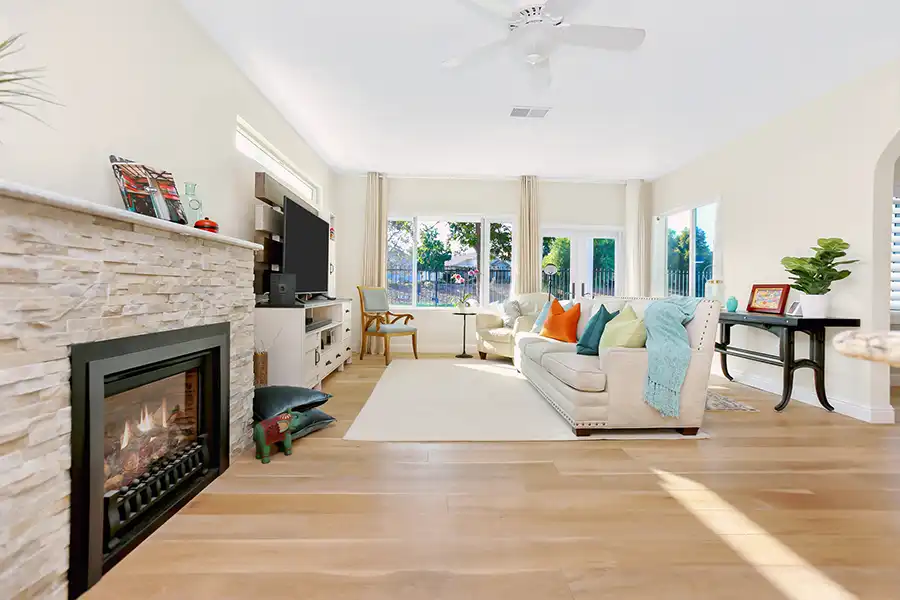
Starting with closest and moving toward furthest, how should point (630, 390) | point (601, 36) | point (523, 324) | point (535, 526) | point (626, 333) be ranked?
point (535, 526) → point (601, 36) → point (630, 390) → point (626, 333) → point (523, 324)

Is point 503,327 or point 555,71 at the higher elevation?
point 555,71

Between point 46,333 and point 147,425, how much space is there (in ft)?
2.46

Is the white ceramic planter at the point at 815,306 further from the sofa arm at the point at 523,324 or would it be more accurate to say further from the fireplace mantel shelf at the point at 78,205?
the fireplace mantel shelf at the point at 78,205

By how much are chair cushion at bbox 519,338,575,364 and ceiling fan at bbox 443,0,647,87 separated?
2.27 meters

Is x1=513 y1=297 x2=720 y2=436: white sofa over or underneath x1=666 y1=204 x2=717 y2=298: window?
underneath

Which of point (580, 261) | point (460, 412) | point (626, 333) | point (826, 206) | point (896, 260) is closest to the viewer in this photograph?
point (626, 333)

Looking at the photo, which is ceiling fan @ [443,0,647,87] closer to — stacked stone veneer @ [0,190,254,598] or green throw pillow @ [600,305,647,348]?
green throw pillow @ [600,305,647,348]

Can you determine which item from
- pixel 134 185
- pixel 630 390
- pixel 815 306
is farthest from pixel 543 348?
pixel 134 185

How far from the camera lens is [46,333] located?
126cm

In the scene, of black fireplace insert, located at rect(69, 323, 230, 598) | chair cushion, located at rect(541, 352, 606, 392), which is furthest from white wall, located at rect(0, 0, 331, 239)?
chair cushion, located at rect(541, 352, 606, 392)

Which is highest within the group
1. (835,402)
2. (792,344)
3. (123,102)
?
(123,102)

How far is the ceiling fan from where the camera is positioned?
2467mm

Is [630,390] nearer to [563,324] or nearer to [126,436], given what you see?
[563,324]

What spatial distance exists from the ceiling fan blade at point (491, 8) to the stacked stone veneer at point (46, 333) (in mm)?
2055
